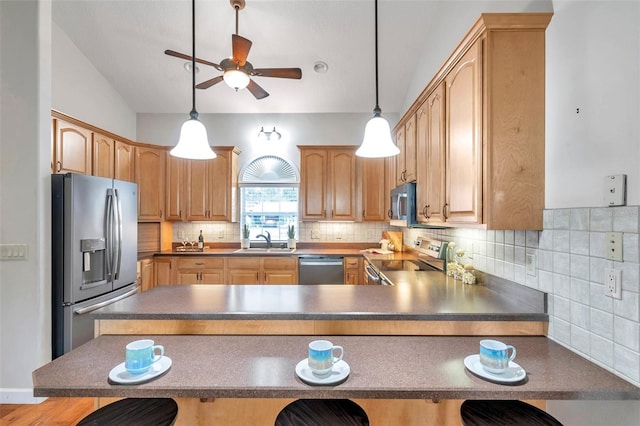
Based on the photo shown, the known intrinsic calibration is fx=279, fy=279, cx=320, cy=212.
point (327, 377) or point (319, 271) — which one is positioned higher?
point (327, 377)

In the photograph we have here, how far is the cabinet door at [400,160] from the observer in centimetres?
288

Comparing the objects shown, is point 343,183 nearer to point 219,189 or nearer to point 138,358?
point 219,189

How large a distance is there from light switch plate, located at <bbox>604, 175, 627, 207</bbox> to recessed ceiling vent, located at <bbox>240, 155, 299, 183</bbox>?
3.65 metres

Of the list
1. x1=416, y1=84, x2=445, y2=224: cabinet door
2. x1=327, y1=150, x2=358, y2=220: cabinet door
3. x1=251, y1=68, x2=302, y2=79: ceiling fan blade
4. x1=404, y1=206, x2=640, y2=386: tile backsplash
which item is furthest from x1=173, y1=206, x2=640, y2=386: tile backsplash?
x1=327, y1=150, x2=358, y2=220: cabinet door

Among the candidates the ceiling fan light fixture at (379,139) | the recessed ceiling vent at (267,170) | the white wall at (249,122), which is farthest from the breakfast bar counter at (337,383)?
the recessed ceiling vent at (267,170)

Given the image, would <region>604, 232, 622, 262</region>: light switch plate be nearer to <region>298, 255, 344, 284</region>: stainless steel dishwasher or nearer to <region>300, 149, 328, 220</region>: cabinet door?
<region>298, 255, 344, 284</region>: stainless steel dishwasher

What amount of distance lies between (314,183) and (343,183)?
423 millimetres

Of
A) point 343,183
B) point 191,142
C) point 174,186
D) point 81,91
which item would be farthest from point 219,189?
point 191,142

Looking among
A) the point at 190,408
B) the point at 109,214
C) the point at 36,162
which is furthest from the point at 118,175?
the point at 190,408

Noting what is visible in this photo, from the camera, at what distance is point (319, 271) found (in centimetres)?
372

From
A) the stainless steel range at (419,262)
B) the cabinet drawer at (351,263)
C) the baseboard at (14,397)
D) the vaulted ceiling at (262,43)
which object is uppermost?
the vaulted ceiling at (262,43)

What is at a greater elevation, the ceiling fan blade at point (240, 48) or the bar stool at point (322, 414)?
the ceiling fan blade at point (240, 48)

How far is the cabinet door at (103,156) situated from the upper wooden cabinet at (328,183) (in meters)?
2.42

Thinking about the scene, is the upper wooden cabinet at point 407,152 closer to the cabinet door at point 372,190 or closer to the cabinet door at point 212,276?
the cabinet door at point 372,190
